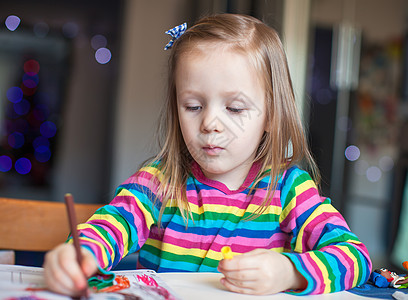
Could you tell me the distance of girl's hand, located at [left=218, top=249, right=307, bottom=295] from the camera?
23.4 inches

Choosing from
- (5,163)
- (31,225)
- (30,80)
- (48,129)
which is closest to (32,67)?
(30,80)

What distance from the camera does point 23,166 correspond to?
4258 millimetres

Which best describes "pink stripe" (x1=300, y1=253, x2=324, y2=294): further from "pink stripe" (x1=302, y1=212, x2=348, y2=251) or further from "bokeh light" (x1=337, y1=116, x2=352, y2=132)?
"bokeh light" (x1=337, y1=116, x2=352, y2=132)

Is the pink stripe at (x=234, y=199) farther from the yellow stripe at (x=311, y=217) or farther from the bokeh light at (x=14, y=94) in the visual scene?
the bokeh light at (x=14, y=94)

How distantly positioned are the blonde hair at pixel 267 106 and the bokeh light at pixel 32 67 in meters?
3.74

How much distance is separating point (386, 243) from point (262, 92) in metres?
2.54

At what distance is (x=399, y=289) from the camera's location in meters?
0.68

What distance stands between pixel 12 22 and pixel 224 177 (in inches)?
152

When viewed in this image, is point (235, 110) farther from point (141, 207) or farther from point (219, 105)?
point (141, 207)

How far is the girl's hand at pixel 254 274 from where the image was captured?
0.60 meters

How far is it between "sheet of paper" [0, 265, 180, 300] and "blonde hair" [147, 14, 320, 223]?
247 millimetres

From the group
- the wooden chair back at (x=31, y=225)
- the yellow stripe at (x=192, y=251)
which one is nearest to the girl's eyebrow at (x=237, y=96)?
the yellow stripe at (x=192, y=251)

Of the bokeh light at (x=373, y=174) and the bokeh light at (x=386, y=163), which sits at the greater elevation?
the bokeh light at (x=386, y=163)

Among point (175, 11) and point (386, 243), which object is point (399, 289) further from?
point (175, 11)
